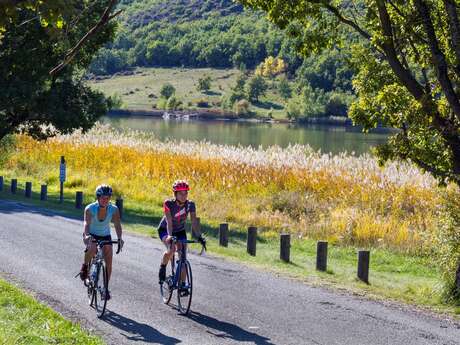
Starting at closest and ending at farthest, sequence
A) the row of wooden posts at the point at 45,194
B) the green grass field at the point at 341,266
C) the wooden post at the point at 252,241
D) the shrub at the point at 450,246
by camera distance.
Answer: the shrub at the point at 450,246 < the green grass field at the point at 341,266 < the wooden post at the point at 252,241 < the row of wooden posts at the point at 45,194

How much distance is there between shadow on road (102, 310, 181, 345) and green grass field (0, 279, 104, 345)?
0.63 m

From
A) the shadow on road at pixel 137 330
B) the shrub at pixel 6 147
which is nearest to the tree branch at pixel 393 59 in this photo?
the shadow on road at pixel 137 330

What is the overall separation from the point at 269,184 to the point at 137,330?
762 inches

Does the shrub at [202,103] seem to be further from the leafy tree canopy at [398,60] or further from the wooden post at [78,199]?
the leafy tree canopy at [398,60]

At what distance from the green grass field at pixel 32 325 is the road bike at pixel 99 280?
2.26ft

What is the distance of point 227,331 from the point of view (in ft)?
33.0

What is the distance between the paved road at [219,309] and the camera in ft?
32.6

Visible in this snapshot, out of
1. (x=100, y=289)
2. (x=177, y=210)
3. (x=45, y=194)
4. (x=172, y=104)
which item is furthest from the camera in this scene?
(x=172, y=104)

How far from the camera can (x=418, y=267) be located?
1825 centimetres

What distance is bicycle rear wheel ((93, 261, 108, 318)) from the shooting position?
10445 mm

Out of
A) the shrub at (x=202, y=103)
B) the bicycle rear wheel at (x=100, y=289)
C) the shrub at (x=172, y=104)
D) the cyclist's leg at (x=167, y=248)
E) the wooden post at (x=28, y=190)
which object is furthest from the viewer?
the shrub at (x=202, y=103)

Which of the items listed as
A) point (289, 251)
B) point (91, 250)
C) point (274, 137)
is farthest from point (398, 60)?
point (274, 137)

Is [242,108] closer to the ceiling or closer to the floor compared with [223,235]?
closer to the ceiling

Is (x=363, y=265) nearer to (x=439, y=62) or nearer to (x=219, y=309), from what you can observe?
(x=439, y=62)
